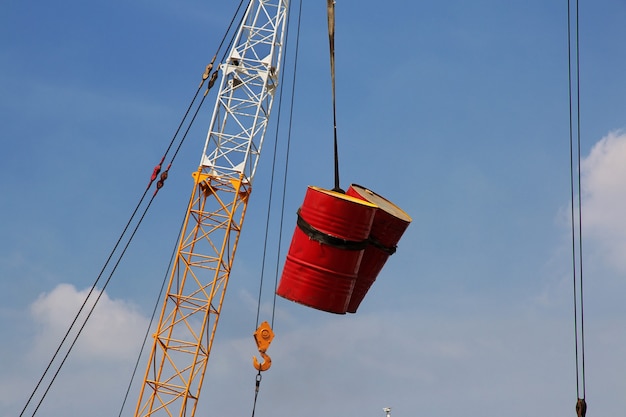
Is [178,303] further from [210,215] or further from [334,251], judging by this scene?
[334,251]

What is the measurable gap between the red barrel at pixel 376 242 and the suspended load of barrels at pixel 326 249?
4.08ft

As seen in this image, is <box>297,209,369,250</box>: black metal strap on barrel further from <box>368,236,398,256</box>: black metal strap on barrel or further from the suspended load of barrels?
<box>368,236,398,256</box>: black metal strap on barrel

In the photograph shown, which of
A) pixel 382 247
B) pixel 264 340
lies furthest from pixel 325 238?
pixel 264 340

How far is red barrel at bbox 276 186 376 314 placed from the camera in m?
16.4

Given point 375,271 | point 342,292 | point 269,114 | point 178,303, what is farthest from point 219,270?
point 342,292

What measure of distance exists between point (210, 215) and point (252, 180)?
1.88 meters

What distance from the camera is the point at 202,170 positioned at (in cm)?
3025

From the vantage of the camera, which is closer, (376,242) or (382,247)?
(376,242)

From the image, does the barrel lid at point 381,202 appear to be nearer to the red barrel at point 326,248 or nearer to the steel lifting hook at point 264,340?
the red barrel at point 326,248

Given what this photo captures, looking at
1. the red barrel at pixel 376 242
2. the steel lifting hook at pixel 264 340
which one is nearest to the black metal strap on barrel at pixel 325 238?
the red barrel at pixel 376 242

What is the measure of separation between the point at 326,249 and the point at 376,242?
7.20 feet

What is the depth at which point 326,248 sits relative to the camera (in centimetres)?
1645

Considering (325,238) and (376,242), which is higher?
(376,242)

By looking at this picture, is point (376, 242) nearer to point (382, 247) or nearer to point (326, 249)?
point (382, 247)
